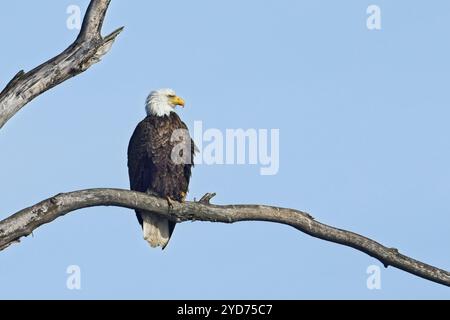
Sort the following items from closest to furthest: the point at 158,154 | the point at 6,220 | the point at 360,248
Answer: the point at 6,220, the point at 360,248, the point at 158,154

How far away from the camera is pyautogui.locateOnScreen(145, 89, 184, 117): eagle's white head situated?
33.2 feet

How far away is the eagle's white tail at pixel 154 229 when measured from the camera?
10016mm

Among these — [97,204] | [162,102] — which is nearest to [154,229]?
[162,102]

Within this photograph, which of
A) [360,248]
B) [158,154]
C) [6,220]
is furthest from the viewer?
[158,154]

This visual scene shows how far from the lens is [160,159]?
9742 mm

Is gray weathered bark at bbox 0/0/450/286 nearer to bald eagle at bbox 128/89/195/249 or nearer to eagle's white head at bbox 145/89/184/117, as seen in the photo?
bald eagle at bbox 128/89/195/249

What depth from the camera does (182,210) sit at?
7.81 m

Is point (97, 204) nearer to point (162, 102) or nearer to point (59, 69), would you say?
point (59, 69)

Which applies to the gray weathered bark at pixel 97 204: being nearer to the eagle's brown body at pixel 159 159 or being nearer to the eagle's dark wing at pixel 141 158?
the eagle's brown body at pixel 159 159

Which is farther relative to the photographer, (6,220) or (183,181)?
(183,181)
